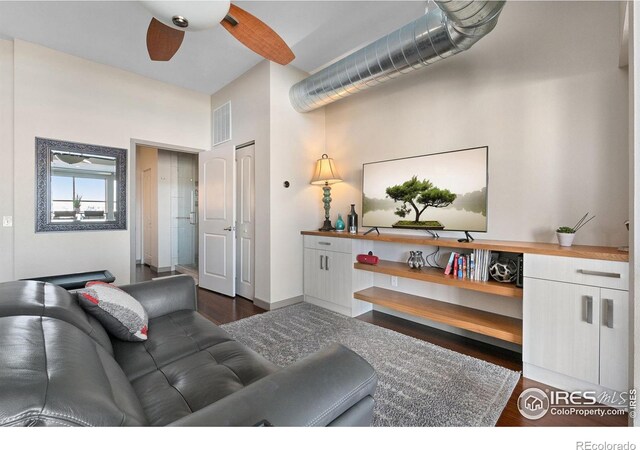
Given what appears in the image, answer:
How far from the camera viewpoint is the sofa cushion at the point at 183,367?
3.50ft

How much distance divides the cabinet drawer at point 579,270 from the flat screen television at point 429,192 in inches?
22.7

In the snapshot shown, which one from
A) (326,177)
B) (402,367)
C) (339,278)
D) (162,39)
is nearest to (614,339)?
(402,367)

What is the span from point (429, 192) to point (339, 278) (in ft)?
4.47

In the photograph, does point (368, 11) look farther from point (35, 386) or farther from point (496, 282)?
point (35, 386)

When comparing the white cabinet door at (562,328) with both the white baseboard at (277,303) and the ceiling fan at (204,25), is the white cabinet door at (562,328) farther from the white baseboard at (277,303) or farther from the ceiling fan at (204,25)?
the ceiling fan at (204,25)

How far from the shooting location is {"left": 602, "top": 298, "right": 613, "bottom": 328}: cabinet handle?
1.62m

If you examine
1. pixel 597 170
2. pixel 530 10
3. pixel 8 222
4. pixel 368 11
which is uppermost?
pixel 368 11

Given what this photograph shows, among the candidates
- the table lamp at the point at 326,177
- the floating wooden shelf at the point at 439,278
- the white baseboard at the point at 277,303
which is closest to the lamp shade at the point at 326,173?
the table lamp at the point at 326,177

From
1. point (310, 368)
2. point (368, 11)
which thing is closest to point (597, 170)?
point (368, 11)

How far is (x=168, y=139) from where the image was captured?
3914 mm

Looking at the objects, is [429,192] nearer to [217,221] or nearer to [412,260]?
[412,260]

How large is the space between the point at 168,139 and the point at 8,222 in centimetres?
193

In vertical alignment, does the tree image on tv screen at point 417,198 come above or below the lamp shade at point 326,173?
below

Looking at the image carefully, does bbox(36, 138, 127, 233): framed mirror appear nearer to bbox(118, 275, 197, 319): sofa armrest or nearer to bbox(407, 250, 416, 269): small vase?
bbox(118, 275, 197, 319): sofa armrest
